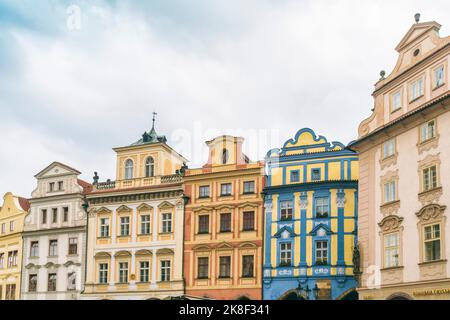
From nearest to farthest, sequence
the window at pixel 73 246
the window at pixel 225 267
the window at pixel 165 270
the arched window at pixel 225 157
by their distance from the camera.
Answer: the window at pixel 225 267
the window at pixel 165 270
the arched window at pixel 225 157
the window at pixel 73 246

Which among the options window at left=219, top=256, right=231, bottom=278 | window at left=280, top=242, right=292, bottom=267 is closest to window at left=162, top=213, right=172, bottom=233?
window at left=219, top=256, right=231, bottom=278

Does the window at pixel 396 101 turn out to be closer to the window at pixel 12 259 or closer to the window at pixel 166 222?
the window at pixel 166 222

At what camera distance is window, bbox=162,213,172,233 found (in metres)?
35.5

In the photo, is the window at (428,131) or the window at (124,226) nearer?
the window at (428,131)

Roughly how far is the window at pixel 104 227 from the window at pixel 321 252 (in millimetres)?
12766

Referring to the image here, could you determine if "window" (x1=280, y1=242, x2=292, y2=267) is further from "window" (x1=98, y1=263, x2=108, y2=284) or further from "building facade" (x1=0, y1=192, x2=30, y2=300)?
"building facade" (x1=0, y1=192, x2=30, y2=300)

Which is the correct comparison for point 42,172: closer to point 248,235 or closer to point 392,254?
point 248,235

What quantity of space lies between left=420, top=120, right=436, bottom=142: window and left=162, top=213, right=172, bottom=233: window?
16.4 meters

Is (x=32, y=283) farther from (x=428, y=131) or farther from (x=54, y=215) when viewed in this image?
(x=428, y=131)

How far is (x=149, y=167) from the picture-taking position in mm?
37281

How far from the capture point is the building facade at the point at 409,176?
21.7 metres

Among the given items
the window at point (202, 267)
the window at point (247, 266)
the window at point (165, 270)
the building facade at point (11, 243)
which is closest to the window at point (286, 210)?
the window at point (247, 266)

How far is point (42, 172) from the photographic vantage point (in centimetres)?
3994
